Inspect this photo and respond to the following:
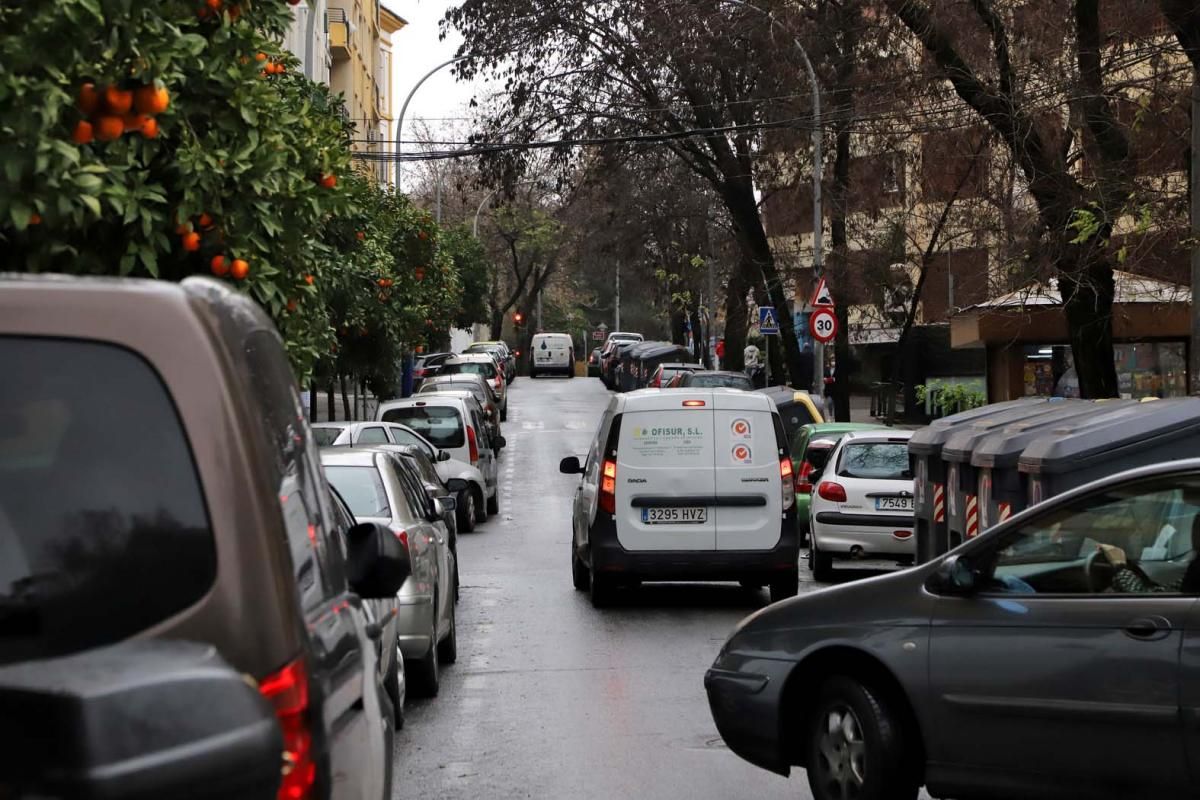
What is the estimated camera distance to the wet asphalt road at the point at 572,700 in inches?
330

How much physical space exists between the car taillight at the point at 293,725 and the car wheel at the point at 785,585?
40.2 feet

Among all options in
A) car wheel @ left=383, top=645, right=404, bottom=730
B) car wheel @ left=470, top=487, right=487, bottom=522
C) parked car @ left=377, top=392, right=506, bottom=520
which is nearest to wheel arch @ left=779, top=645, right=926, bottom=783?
car wheel @ left=383, top=645, right=404, bottom=730

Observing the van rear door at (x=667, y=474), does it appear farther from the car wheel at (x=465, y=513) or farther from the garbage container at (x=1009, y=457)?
the car wheel at (x=465, y=513)

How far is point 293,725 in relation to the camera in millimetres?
3154

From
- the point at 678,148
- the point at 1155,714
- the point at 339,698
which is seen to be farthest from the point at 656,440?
the point at 678,148

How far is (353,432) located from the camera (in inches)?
Answer: 818

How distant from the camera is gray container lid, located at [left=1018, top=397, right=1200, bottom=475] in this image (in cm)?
993

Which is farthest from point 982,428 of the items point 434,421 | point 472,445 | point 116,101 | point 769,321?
point 769,321

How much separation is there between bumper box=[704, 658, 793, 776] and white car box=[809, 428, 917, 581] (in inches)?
391

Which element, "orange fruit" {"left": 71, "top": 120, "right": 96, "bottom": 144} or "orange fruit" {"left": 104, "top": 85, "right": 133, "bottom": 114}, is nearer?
"orange fruit" {"left": 71, "top": 120, "right": 96, "bottom": 144}

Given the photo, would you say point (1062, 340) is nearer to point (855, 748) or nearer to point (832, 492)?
point (832, 492)

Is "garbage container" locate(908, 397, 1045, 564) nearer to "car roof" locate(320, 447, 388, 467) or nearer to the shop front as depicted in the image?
"car roof" locate(320, 447, 388, 467)

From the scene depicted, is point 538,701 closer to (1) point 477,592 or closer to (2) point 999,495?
(2) point 999,495

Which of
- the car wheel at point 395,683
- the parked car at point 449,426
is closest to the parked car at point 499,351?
the parked car at point 449,426
